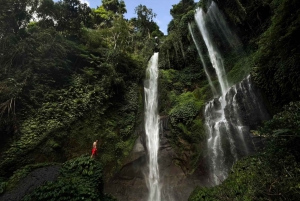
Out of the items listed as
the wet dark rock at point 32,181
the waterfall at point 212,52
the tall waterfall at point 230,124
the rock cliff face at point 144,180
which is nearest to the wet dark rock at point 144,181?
the rock cliff face at point 144,180

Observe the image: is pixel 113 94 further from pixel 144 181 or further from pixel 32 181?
pixel 32 181

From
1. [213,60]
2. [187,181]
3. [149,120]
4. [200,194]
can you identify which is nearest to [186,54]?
[213,60]

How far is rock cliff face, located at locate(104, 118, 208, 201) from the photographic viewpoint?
10.8 m

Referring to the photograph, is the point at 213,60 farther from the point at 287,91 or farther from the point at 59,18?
the point at 59,18

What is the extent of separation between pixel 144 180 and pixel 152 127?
3.94 metres

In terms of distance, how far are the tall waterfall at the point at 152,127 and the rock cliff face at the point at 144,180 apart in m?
0.29

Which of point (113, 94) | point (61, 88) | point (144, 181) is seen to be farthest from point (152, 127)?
point (61, 88)

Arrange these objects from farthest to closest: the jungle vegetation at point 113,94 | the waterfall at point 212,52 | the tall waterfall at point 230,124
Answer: the waterfall at point 212,52
the tall waterfall at point 230,124
the jungle vegetation at point 113,94

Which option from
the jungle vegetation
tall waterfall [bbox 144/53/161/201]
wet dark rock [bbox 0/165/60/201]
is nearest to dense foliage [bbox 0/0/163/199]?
the jungle vegetation

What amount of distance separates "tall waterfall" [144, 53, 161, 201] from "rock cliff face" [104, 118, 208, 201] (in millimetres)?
295

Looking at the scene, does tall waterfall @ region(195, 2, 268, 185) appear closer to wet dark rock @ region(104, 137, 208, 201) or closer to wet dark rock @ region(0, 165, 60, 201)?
wet dark rock @ region(104, 137, 208, 201)

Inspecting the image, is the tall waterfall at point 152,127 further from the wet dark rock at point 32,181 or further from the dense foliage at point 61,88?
the wet dark rock at point 32,181

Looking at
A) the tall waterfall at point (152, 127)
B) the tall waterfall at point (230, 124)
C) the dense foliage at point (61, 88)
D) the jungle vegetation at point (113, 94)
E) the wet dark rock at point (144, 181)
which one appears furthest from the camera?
the tall waterfall at point (152, 127)

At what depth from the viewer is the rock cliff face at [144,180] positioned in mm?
10797
